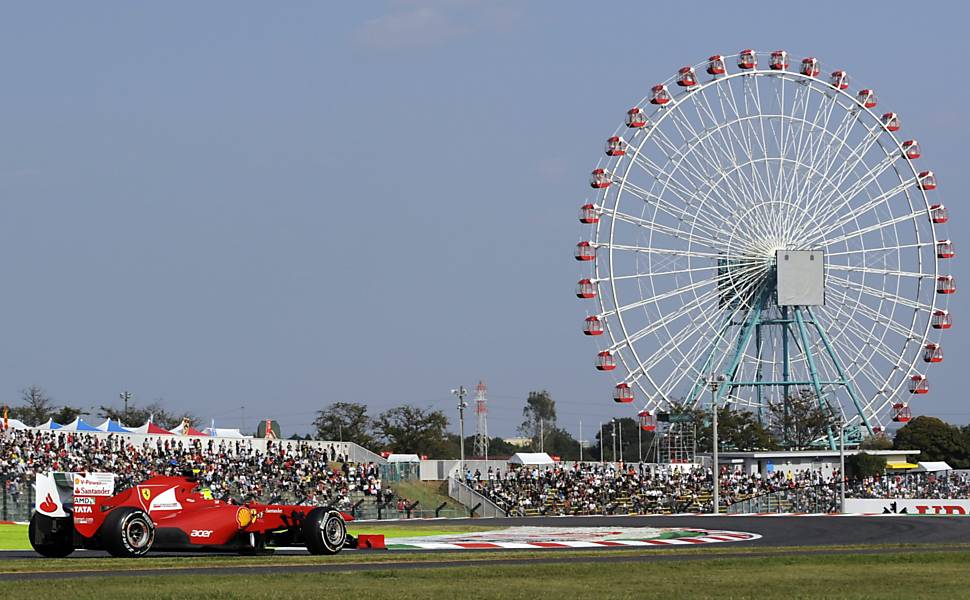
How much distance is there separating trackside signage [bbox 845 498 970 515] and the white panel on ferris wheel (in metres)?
25.3

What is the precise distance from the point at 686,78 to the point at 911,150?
1653cm

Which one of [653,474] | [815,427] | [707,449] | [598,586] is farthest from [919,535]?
[707,449]

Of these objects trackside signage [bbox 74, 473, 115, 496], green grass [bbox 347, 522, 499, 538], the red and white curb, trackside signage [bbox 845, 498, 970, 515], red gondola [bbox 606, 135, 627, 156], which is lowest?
trackside signage [bbox 845, 498, 970, 515]

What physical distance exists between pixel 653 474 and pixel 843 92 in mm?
27418

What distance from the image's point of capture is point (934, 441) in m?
139

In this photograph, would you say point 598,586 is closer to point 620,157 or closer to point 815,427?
point 620,157

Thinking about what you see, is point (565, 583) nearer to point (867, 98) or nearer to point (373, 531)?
point (373, 531)

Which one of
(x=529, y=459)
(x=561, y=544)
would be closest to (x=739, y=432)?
(x=529, y=459)

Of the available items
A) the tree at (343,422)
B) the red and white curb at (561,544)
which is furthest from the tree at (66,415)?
the red and white curb at (561,544)

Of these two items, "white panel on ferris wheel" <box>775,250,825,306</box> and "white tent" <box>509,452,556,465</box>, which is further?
"white tent" <box>509,452,556,465</box>

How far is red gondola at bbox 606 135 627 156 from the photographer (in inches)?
3243

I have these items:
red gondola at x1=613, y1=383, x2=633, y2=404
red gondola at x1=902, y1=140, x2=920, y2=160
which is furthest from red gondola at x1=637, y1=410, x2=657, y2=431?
red gondola at x1=902, y1=140, x2=920, y2=160

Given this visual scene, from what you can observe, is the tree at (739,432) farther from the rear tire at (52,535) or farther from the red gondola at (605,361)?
the rear tire at (52,535)

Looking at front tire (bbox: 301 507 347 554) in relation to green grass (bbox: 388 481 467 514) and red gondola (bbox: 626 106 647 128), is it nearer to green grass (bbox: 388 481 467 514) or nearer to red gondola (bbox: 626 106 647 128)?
green grass (bbox: 388 481 467 514)
